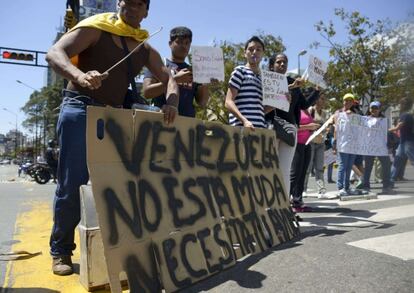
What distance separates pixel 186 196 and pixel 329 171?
903 centimetres

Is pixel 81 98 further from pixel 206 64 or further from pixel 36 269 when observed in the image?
pixel 206 64

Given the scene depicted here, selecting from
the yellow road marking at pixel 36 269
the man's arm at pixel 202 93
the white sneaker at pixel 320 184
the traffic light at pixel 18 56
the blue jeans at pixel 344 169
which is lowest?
the yellow road marking at pixel 36 269

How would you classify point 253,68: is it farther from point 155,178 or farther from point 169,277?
point 169,277

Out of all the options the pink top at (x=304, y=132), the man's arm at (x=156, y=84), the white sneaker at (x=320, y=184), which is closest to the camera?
the man's arm at (x=156, y=84)

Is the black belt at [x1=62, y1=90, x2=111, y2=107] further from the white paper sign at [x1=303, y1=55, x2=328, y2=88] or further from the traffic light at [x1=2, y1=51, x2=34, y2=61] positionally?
the traffic light at [x1=2, y1=51, x2=34, y2=61]

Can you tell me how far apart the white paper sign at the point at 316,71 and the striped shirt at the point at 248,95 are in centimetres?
96

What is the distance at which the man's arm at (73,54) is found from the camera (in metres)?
2.44

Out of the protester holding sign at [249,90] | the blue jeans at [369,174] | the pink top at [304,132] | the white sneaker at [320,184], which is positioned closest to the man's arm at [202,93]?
the protester holding sign at [249,90]

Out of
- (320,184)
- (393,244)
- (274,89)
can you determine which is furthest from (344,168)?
(393,244)

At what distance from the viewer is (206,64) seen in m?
4.38

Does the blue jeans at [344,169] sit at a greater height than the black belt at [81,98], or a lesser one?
lesser

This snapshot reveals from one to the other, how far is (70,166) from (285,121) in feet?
8.88

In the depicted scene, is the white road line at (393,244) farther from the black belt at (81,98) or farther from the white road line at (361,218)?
the black belt at (81,98)

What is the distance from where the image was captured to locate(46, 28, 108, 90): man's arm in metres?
2.44
